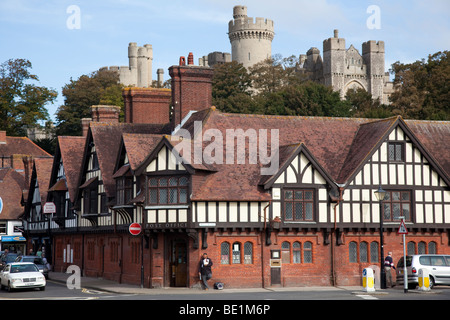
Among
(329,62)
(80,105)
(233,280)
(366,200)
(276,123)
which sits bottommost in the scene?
(233,280)

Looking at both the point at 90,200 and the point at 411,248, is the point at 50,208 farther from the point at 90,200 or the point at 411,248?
the point at 411,248

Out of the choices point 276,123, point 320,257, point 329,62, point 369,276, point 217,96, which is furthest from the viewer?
point 329,62

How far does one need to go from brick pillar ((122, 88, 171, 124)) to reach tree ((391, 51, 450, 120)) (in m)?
29.3

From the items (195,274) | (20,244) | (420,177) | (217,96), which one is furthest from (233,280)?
(217,96)

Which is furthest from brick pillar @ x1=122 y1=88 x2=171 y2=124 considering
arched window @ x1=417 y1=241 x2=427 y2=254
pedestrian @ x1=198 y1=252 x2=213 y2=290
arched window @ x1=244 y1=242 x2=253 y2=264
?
arched window @ x1=417 y1=241 x2=427 y2=254

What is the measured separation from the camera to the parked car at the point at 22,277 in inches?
1268

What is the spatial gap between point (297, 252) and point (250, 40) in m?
101

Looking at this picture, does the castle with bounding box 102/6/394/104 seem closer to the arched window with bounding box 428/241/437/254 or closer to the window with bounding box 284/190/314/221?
the arched window with bounding box 428/241/437/254

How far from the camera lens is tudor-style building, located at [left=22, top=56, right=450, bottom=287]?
1321 inches

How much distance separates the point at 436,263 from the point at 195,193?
34.2 feet

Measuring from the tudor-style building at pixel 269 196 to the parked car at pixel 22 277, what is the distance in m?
4.76

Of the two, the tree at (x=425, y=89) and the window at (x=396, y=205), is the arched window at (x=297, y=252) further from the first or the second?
the tree at (x=425, y=89)

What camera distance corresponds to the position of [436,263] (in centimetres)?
3177

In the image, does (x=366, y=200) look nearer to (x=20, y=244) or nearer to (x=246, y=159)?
(x=246, y=159)
